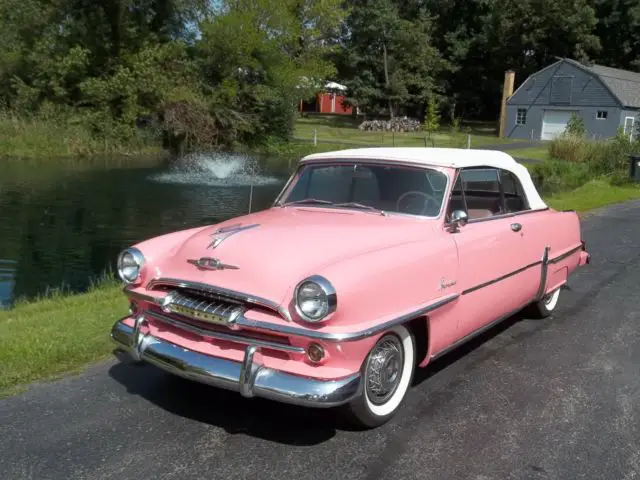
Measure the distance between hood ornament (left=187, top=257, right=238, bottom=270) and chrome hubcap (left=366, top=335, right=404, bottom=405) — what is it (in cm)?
101

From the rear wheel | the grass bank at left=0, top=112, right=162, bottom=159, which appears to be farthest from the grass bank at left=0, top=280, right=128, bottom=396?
the grass bank at left=0, top=112, right=162, bottom=159

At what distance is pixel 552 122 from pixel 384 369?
4933 cm

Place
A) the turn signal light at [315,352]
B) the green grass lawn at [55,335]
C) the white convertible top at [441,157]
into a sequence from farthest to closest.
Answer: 1. the white convertible top at [441,157]
2. the green grass lawn at [55,335]
3. the turn signal light at [315,352]

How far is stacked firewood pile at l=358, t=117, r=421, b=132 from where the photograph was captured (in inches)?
2066

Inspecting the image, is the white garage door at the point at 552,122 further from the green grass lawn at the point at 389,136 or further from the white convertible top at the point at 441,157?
the white convertible top at the point at 441,157

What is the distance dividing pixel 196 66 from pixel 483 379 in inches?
1333

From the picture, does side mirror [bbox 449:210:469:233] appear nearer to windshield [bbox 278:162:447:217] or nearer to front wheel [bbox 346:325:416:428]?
windshield [bbox 278:162:447:217]

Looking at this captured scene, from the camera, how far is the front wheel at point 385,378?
3.93 meters

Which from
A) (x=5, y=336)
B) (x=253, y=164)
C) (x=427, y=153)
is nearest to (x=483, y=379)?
(x=427, y=153)

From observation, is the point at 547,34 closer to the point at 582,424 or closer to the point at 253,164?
the point at 253,164

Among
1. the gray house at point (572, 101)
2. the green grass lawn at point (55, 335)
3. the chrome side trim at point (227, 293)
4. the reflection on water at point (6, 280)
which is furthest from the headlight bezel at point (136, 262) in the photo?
the gray house at point (572, 101)

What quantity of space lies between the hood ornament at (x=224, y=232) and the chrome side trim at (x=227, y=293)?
0.98ft

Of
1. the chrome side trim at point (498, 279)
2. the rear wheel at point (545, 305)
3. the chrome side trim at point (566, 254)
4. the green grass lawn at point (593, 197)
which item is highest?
the chrome side trim at point (498, 279)

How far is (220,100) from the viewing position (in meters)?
36.4
